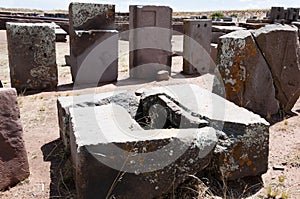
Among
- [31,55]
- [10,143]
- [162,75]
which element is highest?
[31,55]

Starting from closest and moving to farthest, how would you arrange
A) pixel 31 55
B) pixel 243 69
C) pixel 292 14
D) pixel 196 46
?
1. pixel 243 69
2. pixel 31 55
3. pixel 196 46
4. pixel 292 14

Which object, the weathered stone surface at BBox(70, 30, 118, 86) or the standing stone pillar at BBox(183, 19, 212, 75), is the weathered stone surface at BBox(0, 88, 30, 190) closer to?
the weathered stone surface at BBox(70, 30, 118, 86)

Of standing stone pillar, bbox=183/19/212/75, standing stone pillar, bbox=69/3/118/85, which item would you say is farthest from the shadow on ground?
standing stone pillar, bbox=183/19/212/75

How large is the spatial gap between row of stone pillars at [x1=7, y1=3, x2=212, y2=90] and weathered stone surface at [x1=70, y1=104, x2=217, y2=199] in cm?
401

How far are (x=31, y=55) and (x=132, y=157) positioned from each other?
15.0 feet

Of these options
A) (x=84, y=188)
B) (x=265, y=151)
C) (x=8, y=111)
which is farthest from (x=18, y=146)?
(x=265, y=151)

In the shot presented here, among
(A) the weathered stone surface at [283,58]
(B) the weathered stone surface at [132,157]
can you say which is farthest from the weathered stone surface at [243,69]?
(B) the weathered stone surface at [132,157]

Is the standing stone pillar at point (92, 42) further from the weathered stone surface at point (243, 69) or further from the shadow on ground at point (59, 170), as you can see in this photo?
the shadow on ground at point (59, 170)

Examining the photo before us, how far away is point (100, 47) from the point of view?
7.02 meters

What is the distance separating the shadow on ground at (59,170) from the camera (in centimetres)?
289

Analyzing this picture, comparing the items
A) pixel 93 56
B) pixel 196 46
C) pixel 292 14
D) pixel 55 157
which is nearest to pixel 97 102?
pixel 55 157

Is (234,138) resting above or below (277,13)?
below

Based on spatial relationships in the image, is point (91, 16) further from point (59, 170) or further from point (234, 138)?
point (234, 138)

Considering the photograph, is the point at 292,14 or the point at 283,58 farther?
the point at 292,14
